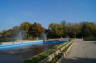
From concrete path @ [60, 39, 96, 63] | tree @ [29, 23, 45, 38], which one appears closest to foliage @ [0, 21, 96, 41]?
tree @ [29, 23, 45, 38]

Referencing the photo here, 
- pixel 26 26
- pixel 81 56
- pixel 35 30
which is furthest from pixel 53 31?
pixel 81 56

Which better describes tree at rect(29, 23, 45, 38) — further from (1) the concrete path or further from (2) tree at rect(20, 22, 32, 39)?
(1) the concrete path

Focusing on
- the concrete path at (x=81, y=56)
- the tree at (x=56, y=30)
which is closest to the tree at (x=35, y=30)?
the tree at (x=56, y=30)

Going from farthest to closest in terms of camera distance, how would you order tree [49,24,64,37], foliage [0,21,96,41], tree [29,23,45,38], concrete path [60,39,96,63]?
tree [49,24,64,37] < foliage [0,21,96,41] < tree [29,23,45,38] < concrete path [60,39,96,63]

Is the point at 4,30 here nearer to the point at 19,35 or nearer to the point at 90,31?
the point at 19,35

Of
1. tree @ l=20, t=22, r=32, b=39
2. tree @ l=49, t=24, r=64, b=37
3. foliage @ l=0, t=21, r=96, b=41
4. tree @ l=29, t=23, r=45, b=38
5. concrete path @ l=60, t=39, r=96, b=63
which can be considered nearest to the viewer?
concrete path @ l=60, t=39, r=96, b=63

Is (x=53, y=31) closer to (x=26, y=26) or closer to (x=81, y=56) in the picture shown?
(x=26, y=26)

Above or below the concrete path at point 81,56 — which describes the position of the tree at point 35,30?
above

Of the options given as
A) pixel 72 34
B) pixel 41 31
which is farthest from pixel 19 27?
pixel 72 34

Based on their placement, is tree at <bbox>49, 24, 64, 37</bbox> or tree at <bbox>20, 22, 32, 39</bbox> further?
tree at <bbox>49, 24, 64, 37</bbox>

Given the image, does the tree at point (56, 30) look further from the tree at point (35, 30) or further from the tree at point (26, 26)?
the tree at point (26, 26)

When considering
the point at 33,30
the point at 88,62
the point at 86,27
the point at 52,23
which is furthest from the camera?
the point at 52,23

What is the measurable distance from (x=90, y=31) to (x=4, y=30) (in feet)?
110

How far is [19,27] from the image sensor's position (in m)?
69.7
